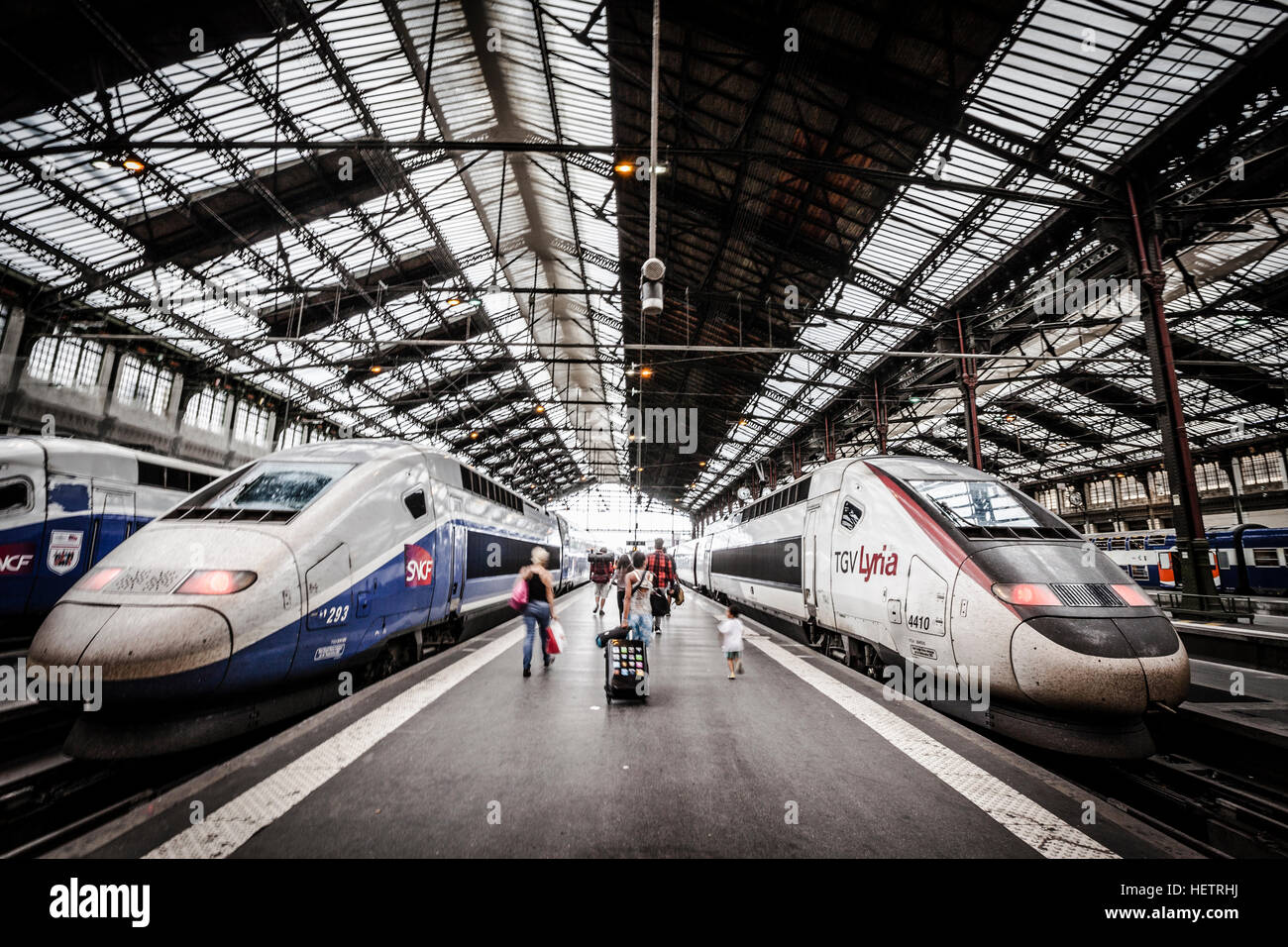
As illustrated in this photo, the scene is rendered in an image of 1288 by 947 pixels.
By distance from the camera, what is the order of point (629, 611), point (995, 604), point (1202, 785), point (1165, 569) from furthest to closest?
point (1165, 569) → point (629, 611) → point (995, 604) → point (1202, 785)

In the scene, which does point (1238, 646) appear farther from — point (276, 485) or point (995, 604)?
point (276, 485)

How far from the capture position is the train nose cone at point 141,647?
3.11m

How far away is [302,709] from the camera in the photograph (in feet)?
13.8

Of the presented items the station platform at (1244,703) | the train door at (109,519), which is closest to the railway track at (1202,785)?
the station platform at (1244,703)

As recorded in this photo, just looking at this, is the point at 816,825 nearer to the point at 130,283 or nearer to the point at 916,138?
the point at 916,138

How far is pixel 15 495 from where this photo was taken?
6.42 m

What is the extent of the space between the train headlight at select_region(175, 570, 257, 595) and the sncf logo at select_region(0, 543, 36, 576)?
554 centimetres

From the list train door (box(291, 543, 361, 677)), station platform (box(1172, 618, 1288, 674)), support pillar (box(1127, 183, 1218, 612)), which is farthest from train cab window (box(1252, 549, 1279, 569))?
train door (box(291, 543, 361, 677))

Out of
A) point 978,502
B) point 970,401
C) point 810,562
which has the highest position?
point 970,401

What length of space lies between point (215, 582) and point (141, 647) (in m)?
0.54

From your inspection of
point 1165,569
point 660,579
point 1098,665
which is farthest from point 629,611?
point 1165,569

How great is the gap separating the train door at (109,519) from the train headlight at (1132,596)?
12.2m

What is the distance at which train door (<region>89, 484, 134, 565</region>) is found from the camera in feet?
24.3

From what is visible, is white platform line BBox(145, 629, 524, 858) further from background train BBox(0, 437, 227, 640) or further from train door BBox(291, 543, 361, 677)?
background train BBox(0, 437, 227, 640)
